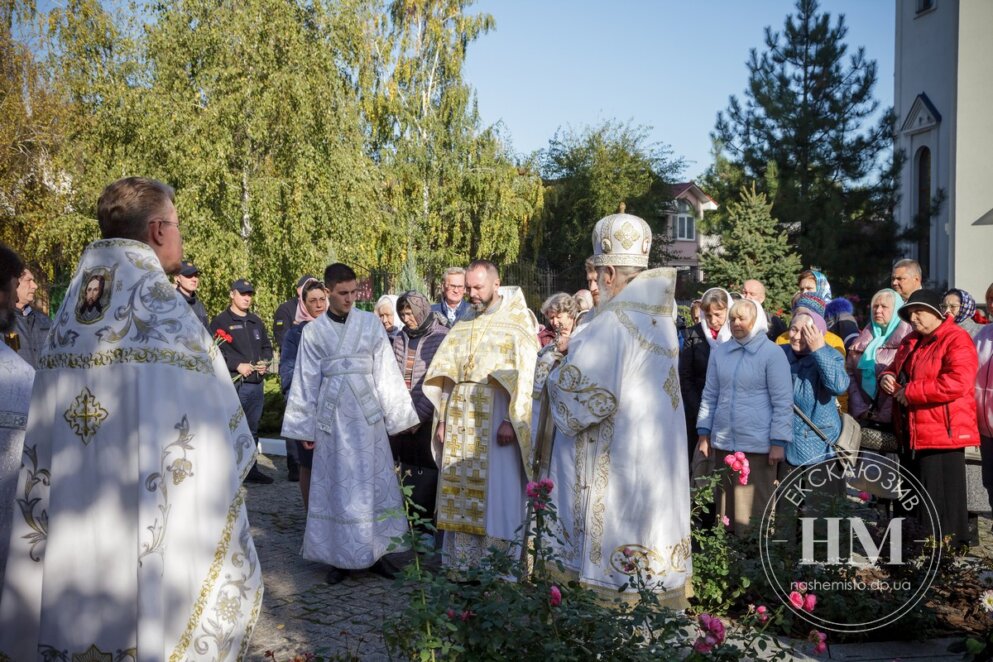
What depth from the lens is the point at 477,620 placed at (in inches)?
124

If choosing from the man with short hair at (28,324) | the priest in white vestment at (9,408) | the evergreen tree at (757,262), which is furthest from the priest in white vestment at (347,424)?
the evergreen tree at (757,262)

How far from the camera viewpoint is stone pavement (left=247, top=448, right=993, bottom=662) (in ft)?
15.1

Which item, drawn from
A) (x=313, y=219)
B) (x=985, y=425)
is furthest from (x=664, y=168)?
(x=985, y=425)

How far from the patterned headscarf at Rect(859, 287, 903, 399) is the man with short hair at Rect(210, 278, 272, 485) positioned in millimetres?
6281

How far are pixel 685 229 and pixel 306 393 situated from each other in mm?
57512

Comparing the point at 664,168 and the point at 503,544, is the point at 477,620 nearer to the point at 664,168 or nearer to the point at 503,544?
the point at 503,544

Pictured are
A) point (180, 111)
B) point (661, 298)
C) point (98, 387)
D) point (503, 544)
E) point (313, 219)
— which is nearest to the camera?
point (98, 387)

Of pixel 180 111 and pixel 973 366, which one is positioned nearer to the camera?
pixel 973 366

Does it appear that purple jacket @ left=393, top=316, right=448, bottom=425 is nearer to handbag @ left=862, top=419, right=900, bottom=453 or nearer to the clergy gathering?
the clergy gathering

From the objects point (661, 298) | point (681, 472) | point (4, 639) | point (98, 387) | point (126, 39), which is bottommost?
point (4, 639)

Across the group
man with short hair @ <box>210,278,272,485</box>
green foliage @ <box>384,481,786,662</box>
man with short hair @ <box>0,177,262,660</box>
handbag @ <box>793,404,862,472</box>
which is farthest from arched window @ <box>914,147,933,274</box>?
man with short hair @ <box>0,177,262,660</box>

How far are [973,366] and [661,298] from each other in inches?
113

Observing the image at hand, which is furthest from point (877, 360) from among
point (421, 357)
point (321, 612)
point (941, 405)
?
point (321, 612)

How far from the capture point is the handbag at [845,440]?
617 cm
